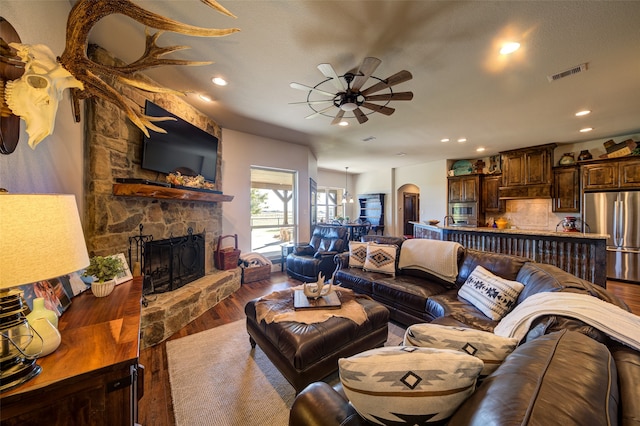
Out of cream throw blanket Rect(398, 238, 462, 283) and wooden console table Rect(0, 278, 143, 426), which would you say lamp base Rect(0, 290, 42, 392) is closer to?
wooden console table Rect(0, 278, 143, 426)

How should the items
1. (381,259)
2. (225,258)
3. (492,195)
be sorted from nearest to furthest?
(381,259)
(225,258)
(492,195)

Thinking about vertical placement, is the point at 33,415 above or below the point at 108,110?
below

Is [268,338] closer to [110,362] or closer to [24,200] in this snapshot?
[110,362]

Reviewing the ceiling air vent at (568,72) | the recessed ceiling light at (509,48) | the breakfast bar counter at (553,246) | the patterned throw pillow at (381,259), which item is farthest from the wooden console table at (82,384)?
the breakfast bar counter at (553,246)

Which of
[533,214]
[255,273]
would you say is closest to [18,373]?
[255,273]

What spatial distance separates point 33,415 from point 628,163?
7.70 meters

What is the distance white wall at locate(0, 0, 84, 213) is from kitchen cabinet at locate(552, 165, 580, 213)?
788cm

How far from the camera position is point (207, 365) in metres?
2.07

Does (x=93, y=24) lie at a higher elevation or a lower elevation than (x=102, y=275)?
higher

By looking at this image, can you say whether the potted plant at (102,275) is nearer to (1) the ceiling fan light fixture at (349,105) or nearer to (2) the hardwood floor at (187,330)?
(2) the hardwood floor at (187,330)

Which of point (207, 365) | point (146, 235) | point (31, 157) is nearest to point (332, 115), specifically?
point (146, 235)

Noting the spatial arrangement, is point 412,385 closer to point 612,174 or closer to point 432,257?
point 432,257

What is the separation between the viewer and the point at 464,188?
6.61 metres

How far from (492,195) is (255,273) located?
6.26 metres
